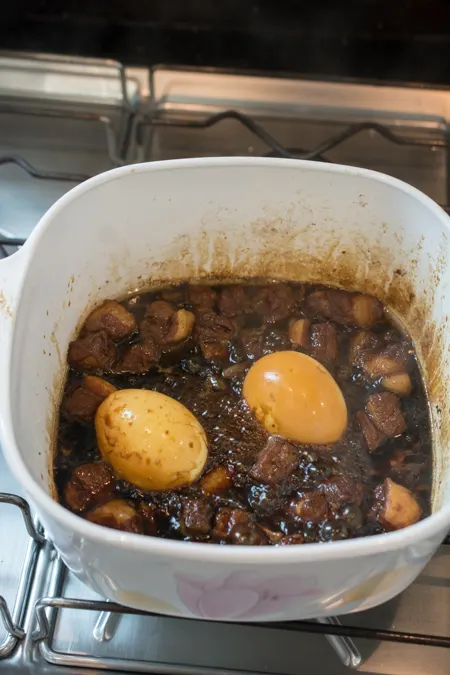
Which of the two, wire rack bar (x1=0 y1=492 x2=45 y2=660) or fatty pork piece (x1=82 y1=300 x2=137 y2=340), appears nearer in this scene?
wire rack bar (x1=0 y1=492 x2=45 y2=660)

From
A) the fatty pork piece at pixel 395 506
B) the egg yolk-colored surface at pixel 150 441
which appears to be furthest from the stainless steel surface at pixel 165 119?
the fatty pork piece at pixel 395 506

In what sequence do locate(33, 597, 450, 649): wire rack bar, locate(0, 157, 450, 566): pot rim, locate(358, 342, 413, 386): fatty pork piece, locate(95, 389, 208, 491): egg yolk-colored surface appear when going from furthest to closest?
locate(358, 342, 413, 386): fatty pork piece → locate(95, 389, 208, 491): egg yolk-colored surface → locate(33, 597, 450, 649): wire rack bar → locate(0, 157, 450, 566): pot rim

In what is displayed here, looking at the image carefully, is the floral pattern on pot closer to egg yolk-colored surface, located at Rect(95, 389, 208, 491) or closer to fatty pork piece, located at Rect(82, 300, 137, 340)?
egg yolk-colored surface, located at Rect(95, 389, 208, 491)

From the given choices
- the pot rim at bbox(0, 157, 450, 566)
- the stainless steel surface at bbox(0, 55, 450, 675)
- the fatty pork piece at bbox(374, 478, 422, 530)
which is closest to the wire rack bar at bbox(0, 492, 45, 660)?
the pot rim at bbox(0, 157, 450, 566)

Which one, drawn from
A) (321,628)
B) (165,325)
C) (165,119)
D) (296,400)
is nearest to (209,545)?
(321,628)

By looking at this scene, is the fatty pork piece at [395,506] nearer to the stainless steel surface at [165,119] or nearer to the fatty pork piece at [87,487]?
the fatty pork piece at [87,487]

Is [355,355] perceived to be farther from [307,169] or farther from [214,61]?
[214,61]

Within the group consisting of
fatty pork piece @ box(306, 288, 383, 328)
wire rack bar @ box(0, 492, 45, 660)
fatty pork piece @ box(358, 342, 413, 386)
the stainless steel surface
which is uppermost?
the stainless steel surface

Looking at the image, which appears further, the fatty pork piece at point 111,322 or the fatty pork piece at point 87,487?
the fatty pork piece at point 111,322
